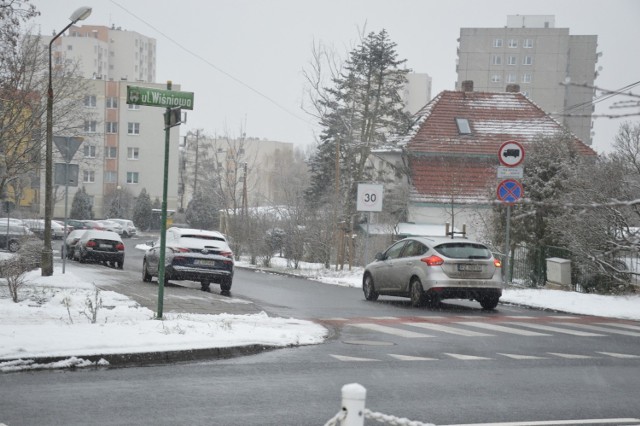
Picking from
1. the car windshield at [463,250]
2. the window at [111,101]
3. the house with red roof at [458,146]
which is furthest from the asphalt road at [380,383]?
the window at [111,101]

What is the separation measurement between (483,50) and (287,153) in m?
62.4

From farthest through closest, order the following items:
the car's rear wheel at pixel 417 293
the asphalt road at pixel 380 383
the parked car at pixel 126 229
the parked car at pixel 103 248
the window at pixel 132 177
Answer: the window at pixel 132 177
the parked car at pixel 126 229
the parked car at pixel 103 248
the car's rear wheel at pixel 417 293
the asphalt road at pixel 380 383

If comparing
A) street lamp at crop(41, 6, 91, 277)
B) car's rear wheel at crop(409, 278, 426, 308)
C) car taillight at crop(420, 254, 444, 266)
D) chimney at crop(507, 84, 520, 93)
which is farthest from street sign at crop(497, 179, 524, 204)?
chimney at crop(507, 84, 520, 93)

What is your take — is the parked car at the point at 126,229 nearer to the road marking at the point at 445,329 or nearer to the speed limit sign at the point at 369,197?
the speed limit sign at the point at 369,197

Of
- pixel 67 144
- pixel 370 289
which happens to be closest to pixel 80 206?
pixel 67 144

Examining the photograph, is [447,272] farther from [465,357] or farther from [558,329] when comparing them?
[465,357]

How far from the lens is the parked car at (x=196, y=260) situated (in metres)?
23.0

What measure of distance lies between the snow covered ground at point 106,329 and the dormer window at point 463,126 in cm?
3365

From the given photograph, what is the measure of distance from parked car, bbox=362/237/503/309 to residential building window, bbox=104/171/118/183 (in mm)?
81015

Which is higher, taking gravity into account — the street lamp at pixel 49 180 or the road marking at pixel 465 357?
the street lamp at pixel 49 180

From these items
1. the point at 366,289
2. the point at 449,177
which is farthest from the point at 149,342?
the point at 449,177

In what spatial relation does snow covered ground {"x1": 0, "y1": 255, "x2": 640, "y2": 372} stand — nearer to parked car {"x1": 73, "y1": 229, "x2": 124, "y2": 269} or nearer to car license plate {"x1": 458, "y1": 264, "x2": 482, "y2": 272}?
car license plate {"x1": 458, "y1": 264, "x2": 482, "y2": 272}

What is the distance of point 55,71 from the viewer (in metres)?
37.3

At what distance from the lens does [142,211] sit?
9162 cm
